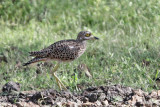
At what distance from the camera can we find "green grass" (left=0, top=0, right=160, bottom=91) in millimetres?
6484

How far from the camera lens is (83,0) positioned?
10758 millimetres

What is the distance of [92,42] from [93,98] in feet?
11.4

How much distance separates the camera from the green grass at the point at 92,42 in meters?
6.48

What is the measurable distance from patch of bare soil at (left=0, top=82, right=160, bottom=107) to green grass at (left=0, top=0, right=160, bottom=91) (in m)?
0.56

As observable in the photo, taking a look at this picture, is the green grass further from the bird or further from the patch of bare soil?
the patch of bare soil

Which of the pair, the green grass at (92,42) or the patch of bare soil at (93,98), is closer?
the patch of bare soil at (93,98)

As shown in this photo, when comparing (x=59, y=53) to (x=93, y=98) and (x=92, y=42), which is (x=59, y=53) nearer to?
(x=93, y=98)

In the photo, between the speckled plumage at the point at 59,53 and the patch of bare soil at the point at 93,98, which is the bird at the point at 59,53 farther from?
the patch of bare soil at the point at 93,98

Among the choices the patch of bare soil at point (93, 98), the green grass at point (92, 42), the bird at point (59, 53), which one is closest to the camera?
the patch of bare soil at point (93, 98)

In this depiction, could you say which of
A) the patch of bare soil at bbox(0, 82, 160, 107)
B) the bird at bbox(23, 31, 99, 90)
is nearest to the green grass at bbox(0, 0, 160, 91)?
the bird at bbox(23, 31, 99, 90)

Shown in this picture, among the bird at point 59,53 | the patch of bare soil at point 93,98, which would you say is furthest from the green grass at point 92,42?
the patch of bare soil at point 93,98

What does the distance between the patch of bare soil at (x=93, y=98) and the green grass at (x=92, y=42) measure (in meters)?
0.56

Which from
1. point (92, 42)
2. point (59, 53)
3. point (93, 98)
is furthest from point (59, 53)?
point (92, 42)

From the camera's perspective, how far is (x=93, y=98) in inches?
203
